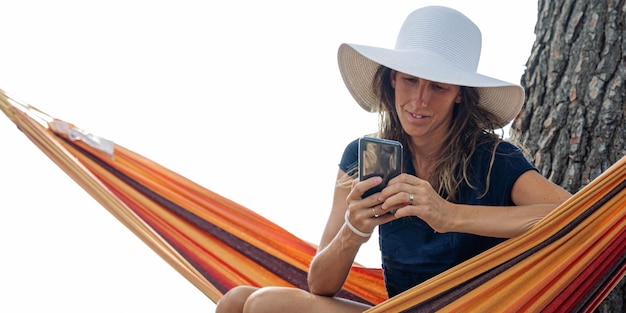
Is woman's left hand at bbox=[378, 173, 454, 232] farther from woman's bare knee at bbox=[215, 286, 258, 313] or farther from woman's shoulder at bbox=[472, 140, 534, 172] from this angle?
woman's bare knee at bbox=[215, 286, 258, 313]

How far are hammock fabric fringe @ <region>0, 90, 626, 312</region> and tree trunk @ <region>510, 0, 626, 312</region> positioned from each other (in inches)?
28.9

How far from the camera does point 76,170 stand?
301cm

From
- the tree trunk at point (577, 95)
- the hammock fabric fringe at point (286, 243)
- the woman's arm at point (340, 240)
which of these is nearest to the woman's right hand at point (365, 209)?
the woman's arm at point (340, 240)

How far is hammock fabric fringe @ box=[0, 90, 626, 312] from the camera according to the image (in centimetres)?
176

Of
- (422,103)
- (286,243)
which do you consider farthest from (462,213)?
(286,243)

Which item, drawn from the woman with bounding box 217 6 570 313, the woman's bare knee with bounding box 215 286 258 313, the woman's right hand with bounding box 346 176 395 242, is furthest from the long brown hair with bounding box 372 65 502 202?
the woman's bare knee with bounding box 215 286 258 313

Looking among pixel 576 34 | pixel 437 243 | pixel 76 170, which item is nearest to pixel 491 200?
pixel 437 243

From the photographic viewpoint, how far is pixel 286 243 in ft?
→ 9.10

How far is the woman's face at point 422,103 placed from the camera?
1.99 metres

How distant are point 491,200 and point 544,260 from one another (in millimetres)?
236

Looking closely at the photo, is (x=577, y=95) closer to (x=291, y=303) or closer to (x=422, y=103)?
(x=422, y=103)

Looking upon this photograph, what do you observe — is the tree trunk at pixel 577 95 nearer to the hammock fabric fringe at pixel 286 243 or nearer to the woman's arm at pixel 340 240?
the hammock fabric fringe at pixel 286 243

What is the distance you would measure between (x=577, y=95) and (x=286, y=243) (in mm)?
1066

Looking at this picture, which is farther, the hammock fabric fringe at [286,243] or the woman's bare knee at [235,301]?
the woman's bare knee at [235,301]
